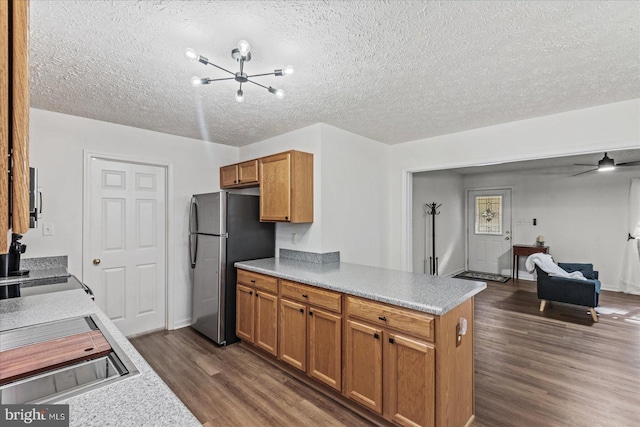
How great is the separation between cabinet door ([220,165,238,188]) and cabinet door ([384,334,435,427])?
267 centimetres

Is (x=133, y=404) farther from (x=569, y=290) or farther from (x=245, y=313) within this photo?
(x=569, y=290)

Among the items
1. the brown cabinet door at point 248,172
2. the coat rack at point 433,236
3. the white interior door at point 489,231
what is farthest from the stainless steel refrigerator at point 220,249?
the white interior door at point 489,231

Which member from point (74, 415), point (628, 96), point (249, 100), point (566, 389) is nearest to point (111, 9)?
point (249, 100)

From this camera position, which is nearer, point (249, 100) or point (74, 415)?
point (74, 415)

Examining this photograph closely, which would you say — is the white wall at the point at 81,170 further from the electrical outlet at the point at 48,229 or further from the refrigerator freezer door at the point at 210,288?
the refrigerator freezer door at the point at 210,288

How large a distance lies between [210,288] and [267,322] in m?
0.89

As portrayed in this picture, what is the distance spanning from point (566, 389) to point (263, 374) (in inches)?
96.5

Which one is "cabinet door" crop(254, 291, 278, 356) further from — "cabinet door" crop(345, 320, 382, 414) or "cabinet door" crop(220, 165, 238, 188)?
"cabinet door" crop(220, 165, 238, 188)

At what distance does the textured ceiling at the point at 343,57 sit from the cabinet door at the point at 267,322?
174cm

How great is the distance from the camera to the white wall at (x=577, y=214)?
5.55 metres

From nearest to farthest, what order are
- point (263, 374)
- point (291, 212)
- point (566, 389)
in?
point (566, 389) → point (263, 374) → point (291, 212)

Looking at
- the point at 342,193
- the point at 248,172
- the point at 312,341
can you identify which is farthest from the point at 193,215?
the point at 312,341

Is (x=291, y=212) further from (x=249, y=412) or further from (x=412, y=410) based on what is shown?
(x=412, y=410)

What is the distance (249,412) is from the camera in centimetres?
220
